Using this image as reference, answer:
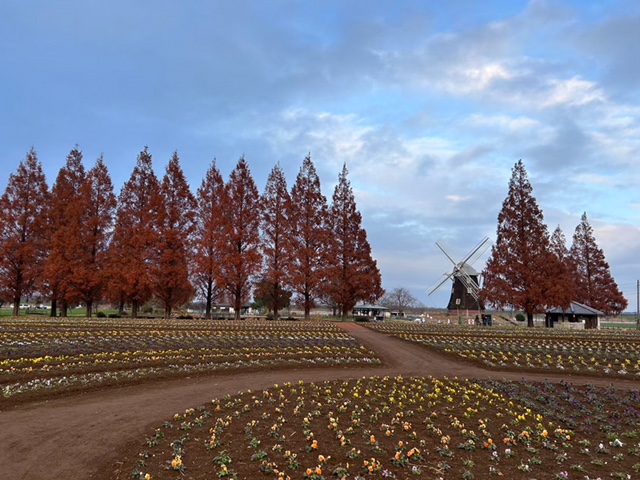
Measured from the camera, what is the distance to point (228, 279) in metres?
42.5

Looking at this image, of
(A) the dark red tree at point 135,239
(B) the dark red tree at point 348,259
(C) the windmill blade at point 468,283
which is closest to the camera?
(A) the dark red tree at point 135,239

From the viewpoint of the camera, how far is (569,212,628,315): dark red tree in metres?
65.0

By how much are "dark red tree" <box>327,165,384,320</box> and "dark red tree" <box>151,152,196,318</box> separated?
1392cm

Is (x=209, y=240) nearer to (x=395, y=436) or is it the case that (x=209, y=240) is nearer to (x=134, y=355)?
(x=134, y=355)

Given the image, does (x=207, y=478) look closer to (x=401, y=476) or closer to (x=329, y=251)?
(x=401, y=476)

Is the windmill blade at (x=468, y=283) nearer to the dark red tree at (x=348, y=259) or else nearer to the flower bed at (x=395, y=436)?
the dark red tree at (x=348, y=259)

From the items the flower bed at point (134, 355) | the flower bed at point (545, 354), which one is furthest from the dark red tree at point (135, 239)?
the flower bed at point (545, 354)

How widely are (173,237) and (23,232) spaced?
15.3m

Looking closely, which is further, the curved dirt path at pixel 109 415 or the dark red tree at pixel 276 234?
the dark red tree at pixel 276 234

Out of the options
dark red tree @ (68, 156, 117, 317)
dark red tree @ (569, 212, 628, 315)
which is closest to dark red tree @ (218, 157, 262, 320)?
dark red tree @ (68, 156, 117, 317)

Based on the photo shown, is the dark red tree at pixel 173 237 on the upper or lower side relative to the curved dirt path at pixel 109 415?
upper

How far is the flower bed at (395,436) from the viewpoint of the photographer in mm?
7176

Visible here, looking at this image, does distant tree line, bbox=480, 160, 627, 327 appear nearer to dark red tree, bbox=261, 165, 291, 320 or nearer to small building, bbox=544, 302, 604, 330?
small building, bbox=544, 302, 604, 330

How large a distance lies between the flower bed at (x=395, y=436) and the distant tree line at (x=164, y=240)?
31.1m
